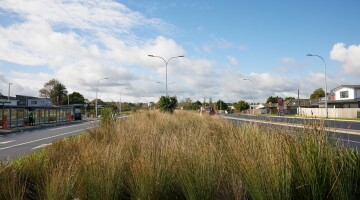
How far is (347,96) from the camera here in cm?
6838

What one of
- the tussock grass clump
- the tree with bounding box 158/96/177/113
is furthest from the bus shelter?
the tussock grass clump

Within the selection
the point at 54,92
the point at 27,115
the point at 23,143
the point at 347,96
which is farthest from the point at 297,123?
the point at 54,92

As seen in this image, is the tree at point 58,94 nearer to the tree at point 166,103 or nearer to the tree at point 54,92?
the tree at point 54,92

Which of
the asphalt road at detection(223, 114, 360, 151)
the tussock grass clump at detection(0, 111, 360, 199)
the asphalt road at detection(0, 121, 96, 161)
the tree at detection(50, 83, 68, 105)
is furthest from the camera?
the tree at detection(50, 83, 68, 105)

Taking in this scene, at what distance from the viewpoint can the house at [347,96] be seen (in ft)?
217

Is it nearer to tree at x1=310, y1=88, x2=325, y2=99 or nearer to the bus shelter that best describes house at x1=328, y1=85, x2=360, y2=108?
tree at x1=310, y1=88, x2=325, y2=99

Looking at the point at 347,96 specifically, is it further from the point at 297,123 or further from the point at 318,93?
the point at 297,123

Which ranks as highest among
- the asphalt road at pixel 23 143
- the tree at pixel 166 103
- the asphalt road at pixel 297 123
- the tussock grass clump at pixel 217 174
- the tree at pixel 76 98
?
the tree at pixel 76 98

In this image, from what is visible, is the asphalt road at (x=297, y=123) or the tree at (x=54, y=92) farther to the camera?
the tree at (x=54, y=92)

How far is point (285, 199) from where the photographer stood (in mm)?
3842

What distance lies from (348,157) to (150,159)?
2.60 meters

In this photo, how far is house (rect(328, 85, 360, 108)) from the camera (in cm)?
6612

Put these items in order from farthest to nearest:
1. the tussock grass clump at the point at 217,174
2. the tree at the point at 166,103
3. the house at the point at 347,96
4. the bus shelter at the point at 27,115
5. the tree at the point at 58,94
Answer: the tree at the point at 58,94, the house at the point at 347,96, the tree at the point at 166,103, the bus shelter at the point at 27,115, the tussock grass clump at the point at 217,174

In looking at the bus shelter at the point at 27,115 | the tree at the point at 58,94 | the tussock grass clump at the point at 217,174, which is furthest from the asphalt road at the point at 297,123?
the tree at the point at 58,94
